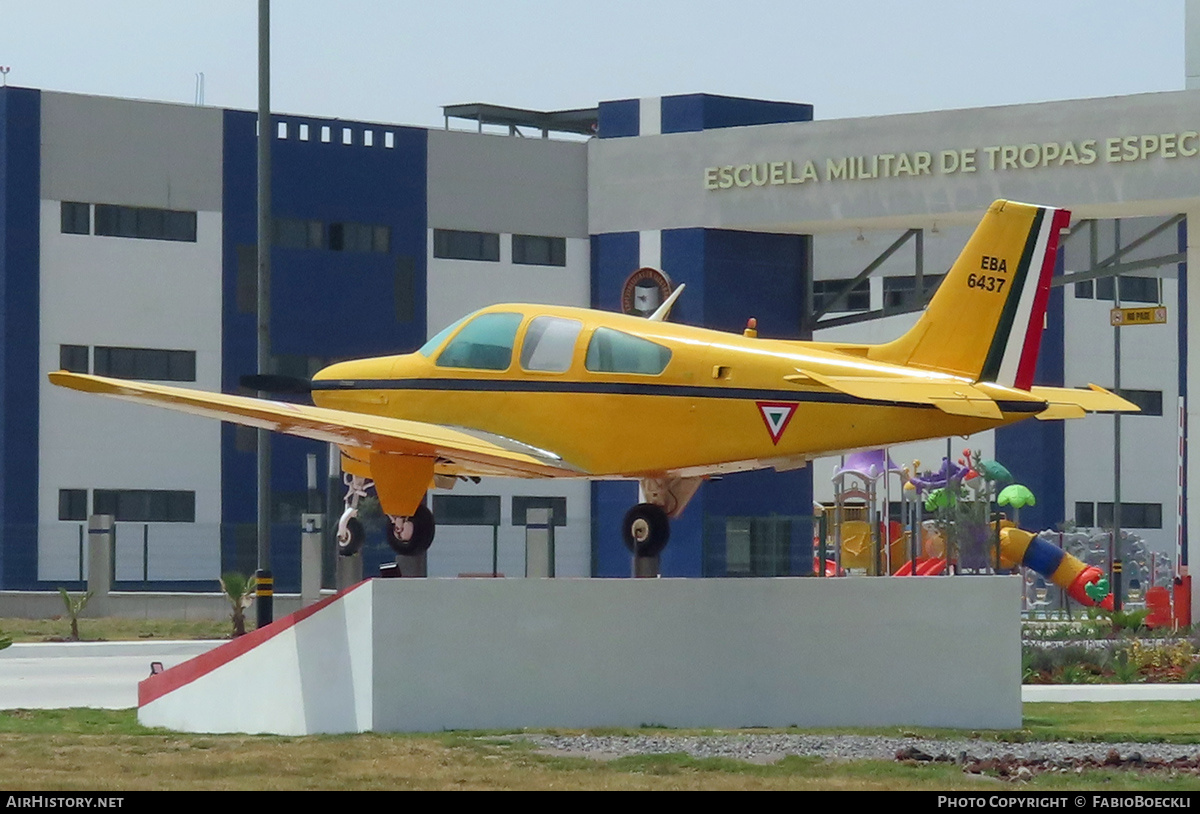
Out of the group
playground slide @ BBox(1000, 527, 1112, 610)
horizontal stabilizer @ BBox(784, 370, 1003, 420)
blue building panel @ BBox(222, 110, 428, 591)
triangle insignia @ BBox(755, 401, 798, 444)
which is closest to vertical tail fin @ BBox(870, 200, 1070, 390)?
horizontal stabilizer @ BBox(784, 370, 1003, 420)

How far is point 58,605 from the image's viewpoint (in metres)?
39.0

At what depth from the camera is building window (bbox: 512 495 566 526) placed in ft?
153

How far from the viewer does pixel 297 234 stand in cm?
4522

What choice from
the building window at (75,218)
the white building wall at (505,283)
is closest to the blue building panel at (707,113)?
the white building wall at (505,283)

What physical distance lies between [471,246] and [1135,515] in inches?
1096

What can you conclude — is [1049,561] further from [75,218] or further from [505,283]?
[75,218]

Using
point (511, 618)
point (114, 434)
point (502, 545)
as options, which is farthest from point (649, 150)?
point (511, 618)

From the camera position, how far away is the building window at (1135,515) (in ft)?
211

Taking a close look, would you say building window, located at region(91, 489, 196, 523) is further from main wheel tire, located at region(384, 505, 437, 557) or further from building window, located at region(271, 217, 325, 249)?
main wheel tire, located at region(384, 505, 437, 557)

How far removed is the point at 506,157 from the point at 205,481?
395 inches

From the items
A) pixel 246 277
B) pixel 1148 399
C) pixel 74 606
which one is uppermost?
pixel 246 277

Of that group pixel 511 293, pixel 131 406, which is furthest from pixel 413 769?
pixel 511 293

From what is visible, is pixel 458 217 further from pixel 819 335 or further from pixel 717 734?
pixel 717 734

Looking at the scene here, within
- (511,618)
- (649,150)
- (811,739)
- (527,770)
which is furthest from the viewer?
(649,150)
